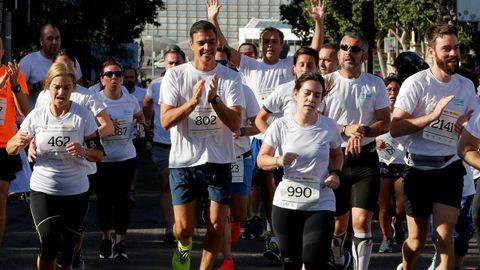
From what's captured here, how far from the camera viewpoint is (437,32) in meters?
9.55

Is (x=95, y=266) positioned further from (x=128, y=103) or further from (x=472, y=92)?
(x=472, y=92)

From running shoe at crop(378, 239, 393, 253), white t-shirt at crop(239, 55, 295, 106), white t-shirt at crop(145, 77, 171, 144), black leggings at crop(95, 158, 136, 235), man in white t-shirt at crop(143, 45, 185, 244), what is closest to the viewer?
black leggings at crop(95, 158, 136, 235)

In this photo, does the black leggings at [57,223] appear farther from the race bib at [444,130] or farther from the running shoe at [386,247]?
the running shoe at [386,247]

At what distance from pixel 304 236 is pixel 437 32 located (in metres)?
1.91

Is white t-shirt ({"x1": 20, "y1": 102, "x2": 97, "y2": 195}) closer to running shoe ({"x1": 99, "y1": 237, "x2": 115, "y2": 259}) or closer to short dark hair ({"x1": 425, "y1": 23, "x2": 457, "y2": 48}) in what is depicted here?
short dark hair ({"x1": 425, "y1": 23, "x2": 457, "y2": 48})

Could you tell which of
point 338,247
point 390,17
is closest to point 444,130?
point 338,247

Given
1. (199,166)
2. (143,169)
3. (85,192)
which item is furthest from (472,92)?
(143,169)

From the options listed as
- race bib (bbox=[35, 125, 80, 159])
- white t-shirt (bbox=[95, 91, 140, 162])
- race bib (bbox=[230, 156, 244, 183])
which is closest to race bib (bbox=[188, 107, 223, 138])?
race bib (bbox=[35, 125, 80, 159])

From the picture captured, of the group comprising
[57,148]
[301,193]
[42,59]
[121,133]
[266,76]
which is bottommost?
[121,133]

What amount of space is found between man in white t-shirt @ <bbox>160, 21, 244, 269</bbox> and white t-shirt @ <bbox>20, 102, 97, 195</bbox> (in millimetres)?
636

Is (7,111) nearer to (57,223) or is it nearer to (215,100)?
(57,223)

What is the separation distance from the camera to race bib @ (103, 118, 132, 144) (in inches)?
486

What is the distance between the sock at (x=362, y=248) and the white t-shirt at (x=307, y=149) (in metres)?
1.39

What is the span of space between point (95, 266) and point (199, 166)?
2508 millimetres
